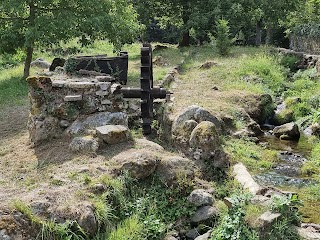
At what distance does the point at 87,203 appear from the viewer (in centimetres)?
617

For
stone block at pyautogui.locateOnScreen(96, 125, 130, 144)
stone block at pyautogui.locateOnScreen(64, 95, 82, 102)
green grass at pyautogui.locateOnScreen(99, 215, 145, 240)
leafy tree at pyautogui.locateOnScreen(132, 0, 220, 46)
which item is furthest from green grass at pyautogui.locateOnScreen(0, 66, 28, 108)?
leafy tree at pyautogui.locateOnScreen(132, 0, 220, 46)

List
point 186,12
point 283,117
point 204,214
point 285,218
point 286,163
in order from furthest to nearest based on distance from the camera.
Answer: point 186,12 < point 283,117 < point 286,163 < point 204,214 < point 285,218

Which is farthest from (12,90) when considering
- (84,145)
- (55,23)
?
(84,145)

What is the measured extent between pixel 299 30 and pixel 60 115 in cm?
1786

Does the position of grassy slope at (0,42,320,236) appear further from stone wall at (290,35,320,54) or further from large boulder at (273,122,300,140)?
stone wall at (290,35,320,54)

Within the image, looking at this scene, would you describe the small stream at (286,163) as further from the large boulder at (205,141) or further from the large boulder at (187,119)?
the large boulder at (187,119)

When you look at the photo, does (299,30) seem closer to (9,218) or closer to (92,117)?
(92,117)

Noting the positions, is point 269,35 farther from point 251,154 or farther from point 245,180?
point 245,180

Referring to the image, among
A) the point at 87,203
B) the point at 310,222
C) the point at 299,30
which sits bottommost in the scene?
the point at 310,222

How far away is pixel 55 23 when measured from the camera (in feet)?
43.6

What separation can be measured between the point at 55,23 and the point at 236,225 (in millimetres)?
9475

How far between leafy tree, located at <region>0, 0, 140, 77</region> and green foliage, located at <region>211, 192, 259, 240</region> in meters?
8.86

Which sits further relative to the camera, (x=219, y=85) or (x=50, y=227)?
(x=219, y=85)

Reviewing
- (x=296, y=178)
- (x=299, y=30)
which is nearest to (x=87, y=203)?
(x=296, y=178)
